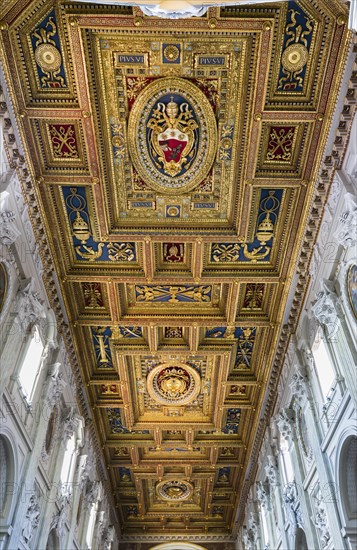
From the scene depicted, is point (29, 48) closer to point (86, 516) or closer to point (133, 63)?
point (133, 63)

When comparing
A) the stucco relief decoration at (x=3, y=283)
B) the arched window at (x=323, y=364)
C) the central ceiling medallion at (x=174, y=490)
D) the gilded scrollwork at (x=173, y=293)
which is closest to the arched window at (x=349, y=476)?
the arched window at (x=323, y=364)

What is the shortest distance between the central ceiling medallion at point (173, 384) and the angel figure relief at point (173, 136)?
27.2ft

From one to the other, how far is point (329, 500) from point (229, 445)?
10503mm

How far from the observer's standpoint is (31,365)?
1279 cm

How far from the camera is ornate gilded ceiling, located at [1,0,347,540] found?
977 centimetres

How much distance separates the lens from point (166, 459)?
74.9 feet

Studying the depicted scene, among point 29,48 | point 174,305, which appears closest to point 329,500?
point 174,305

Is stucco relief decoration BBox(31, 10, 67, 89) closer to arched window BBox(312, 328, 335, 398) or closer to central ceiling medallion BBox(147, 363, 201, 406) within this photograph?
arched window BBox(312, 328, 335, 398)

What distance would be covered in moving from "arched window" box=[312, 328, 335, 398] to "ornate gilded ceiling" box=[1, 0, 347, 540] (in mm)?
2124

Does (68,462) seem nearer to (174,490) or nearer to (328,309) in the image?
(328,309)

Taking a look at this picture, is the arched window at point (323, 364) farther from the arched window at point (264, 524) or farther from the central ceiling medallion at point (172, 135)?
the arched window at point (264, 524)

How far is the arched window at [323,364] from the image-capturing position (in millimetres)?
11984

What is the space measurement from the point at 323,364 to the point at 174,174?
6096 millimetres

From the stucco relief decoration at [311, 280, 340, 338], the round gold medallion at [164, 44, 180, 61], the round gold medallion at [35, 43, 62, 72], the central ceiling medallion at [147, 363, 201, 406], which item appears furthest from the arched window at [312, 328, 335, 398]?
the round gold medallion at [35, 43, 62, 72]
